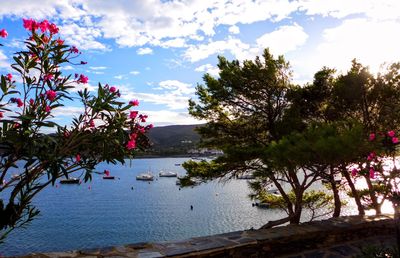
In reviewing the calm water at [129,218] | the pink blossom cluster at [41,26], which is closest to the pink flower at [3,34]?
the pink blossom cluster at [41,26]

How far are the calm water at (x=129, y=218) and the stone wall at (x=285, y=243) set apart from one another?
89.3ft

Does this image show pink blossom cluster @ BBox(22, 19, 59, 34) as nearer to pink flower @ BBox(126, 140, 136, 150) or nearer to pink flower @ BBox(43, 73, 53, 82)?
pink flower @ BBox(43, 73, 53, 82)

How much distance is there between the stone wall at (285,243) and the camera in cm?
621

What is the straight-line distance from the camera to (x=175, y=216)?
45344 mm

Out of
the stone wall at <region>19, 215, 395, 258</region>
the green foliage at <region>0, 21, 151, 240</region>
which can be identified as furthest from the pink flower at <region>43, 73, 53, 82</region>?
the stone wall at <region>19, 215, 395, 258</region>

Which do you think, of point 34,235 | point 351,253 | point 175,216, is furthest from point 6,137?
point 175,216

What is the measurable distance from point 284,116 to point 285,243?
584cm

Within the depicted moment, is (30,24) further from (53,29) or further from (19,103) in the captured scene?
(19,103)

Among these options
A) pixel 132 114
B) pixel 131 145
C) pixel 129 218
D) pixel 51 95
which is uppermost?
pixel 51 95

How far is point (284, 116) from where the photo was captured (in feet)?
39.9

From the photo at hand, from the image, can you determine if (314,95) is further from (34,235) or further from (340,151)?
(34,235)

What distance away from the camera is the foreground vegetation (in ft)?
34.4

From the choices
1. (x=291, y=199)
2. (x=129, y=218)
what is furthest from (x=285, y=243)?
(x=129, y=218)

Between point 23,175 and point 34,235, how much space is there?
36474mm
